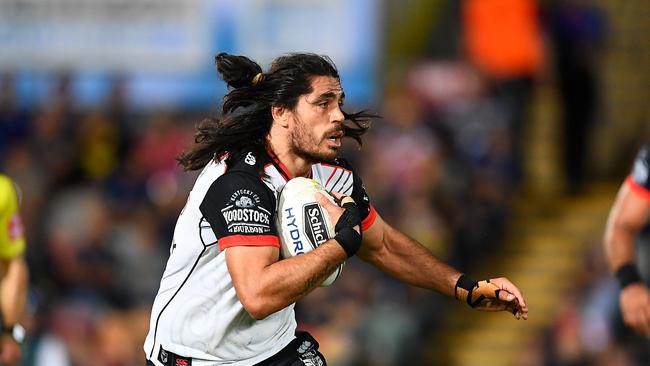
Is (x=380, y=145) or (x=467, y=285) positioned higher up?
(x=467, y=285)

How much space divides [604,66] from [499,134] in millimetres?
3025

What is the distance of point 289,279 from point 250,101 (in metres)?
0.96

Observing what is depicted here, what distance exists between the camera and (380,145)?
12930 millimetres

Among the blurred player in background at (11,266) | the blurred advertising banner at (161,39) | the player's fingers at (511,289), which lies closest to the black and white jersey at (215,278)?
the player's fingers at (511,289)

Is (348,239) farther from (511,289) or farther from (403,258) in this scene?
(403,258)

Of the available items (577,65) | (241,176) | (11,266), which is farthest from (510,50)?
(241,176)

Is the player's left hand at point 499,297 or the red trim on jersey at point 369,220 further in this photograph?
the red trim on jersey at point 369,220

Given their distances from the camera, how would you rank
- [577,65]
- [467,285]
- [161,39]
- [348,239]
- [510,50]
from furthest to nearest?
[510,50] < [161,39] < [577,65] < [467,285] < [348,239]

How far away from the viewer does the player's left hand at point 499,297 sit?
5.49m

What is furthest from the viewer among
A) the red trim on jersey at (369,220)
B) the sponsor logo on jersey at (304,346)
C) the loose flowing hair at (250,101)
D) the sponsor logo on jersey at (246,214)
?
the red trim on jersey at (369,220)

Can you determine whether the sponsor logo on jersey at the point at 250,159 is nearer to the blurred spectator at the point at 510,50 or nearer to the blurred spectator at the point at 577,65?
the blurred spectator at the point at 510,50

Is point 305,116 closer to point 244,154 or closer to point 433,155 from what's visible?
point 244,154

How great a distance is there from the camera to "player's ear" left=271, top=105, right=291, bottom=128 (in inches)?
220

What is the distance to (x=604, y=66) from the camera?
1562 cm
